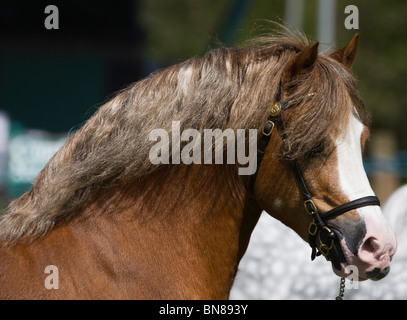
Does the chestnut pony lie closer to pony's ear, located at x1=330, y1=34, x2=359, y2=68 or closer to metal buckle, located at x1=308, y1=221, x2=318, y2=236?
metal buckle, located at x1=308, y1=221, x2=318, y2=236

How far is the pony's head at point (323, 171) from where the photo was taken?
2.37m

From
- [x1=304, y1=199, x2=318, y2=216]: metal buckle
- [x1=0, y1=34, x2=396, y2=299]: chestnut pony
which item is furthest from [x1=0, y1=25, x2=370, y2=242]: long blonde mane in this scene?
[x1=304, y1=199, x2=318, y2=216]: metal buckle

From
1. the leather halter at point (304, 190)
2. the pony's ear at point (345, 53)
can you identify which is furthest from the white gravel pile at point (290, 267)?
the pony's ear at point (345, 53)

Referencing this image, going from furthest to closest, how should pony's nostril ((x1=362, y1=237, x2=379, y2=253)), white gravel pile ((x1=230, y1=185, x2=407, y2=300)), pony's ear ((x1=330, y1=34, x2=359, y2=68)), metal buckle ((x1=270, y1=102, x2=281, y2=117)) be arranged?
white gravel pile ((x1=230, y1=185, x2=407, y2=300)), pony's ear ((x1=330, y1=34, x2=359, y2=68)), metal buckle ((x1=270, y1=102, x2=281, y2=117)), pony's nostril ((x1=362, y1=237, x2=379, y2=253))

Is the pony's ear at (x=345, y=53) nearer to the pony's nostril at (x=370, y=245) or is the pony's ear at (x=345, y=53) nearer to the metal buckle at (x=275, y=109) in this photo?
the metal buckle at (x=275, y=109)

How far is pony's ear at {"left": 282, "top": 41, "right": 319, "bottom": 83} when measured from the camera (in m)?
2.46

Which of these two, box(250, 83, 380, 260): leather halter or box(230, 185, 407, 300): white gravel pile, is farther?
box(230, 185, 407, 300): white gravel pile

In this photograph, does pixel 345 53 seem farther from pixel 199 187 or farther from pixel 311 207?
pixel 199 187

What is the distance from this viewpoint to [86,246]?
2389 mm

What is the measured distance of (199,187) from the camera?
2.51 metres
